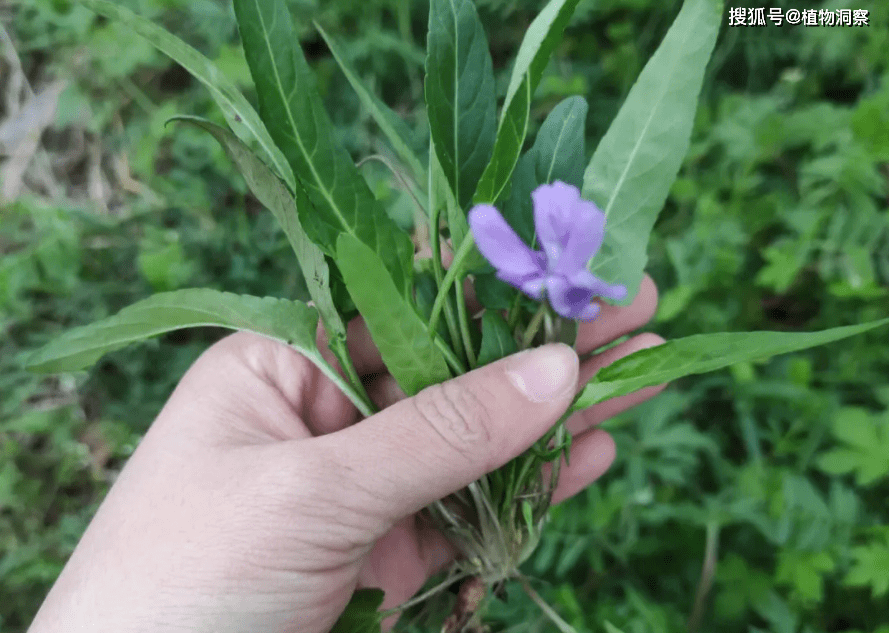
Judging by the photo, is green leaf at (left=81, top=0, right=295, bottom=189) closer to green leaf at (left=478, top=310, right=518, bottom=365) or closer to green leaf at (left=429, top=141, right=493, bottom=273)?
green leaf at (left=429, top=141, right=493, bottom=273)

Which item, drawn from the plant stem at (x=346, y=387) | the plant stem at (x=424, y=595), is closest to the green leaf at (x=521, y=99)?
the plant stem at (x=346, y=387)

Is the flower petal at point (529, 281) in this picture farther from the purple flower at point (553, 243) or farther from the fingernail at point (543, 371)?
the fingernail at point (543, 371)

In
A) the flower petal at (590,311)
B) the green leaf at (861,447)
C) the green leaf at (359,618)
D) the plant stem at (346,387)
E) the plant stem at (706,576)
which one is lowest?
the plant stem at (706,576)

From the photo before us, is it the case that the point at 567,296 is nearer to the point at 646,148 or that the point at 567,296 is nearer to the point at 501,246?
the point at 501,246

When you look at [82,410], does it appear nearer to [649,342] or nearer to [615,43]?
[649,342]

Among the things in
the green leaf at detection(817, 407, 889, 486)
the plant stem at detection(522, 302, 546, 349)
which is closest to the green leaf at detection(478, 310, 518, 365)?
the plant stem at detection(522, 302, 546, 349)

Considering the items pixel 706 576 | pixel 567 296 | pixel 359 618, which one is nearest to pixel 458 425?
pixel 567 296

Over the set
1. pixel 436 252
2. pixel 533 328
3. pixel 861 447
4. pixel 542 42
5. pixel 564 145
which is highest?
pixel 542 42
